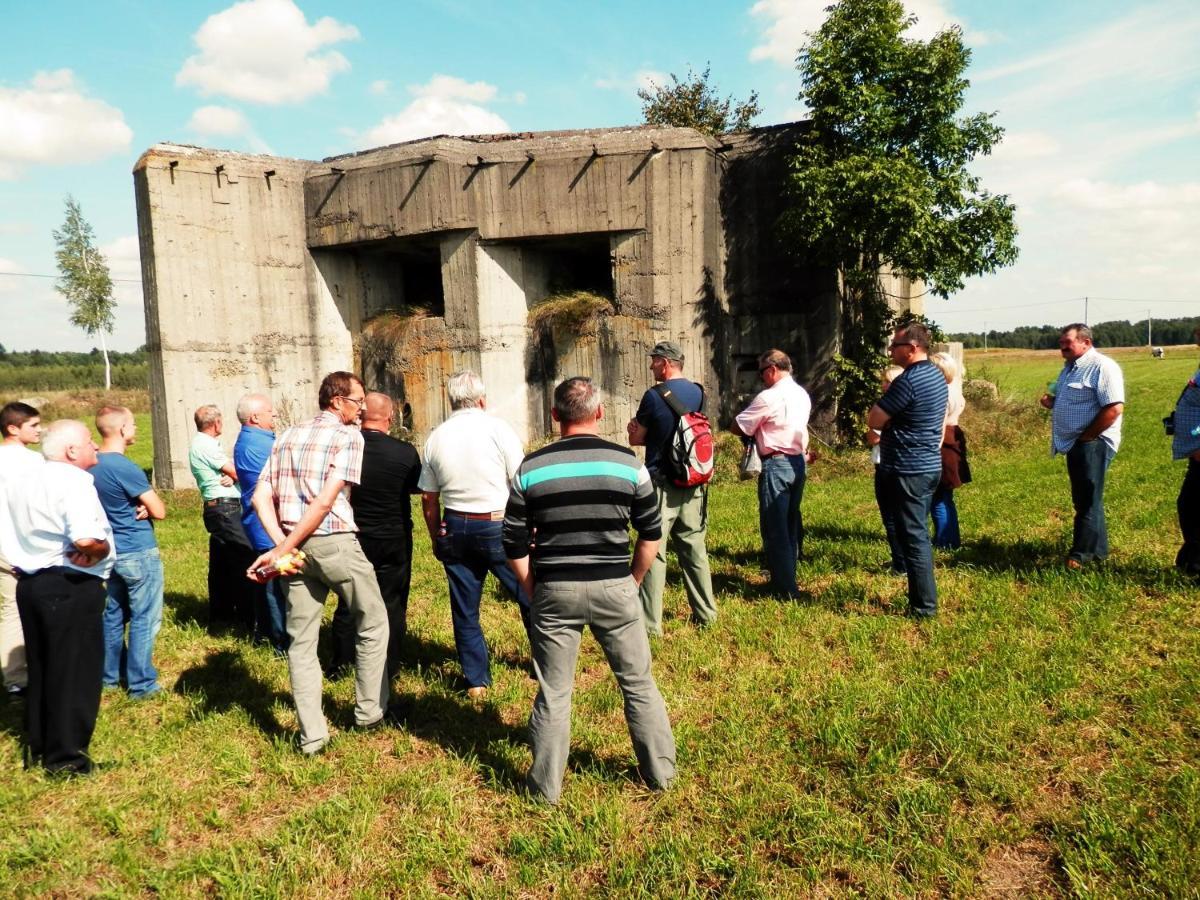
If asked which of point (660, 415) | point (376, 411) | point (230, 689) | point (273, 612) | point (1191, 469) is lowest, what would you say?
point (230, 689)

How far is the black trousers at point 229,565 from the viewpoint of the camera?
611 cm

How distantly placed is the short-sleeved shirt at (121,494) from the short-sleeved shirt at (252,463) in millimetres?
657

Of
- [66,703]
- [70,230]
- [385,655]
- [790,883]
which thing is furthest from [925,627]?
[70,230]

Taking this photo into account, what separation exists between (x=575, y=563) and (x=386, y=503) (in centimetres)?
181

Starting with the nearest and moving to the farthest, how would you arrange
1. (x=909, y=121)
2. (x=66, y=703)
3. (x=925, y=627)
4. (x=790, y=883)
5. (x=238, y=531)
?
(x=790, y=883) → (x=66, y=703) → (x=925, y=627) → (x=238, y=531) → (x=909, y=121)

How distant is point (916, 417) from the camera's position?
205 inches

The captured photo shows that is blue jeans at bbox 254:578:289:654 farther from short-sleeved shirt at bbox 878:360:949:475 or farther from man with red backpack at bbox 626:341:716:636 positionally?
short-sleeved shirt at bbox 878:360:949:475

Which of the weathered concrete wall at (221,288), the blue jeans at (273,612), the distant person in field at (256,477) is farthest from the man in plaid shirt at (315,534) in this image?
the weathered concrete wall at (221,288)

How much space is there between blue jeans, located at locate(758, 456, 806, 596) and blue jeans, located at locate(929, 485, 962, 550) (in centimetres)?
176

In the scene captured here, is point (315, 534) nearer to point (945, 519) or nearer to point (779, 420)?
point (779, 420)

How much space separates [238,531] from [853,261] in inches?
410

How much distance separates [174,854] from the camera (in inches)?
133

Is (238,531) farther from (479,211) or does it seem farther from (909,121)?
(909,121)

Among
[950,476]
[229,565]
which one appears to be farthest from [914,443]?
[229,565]
